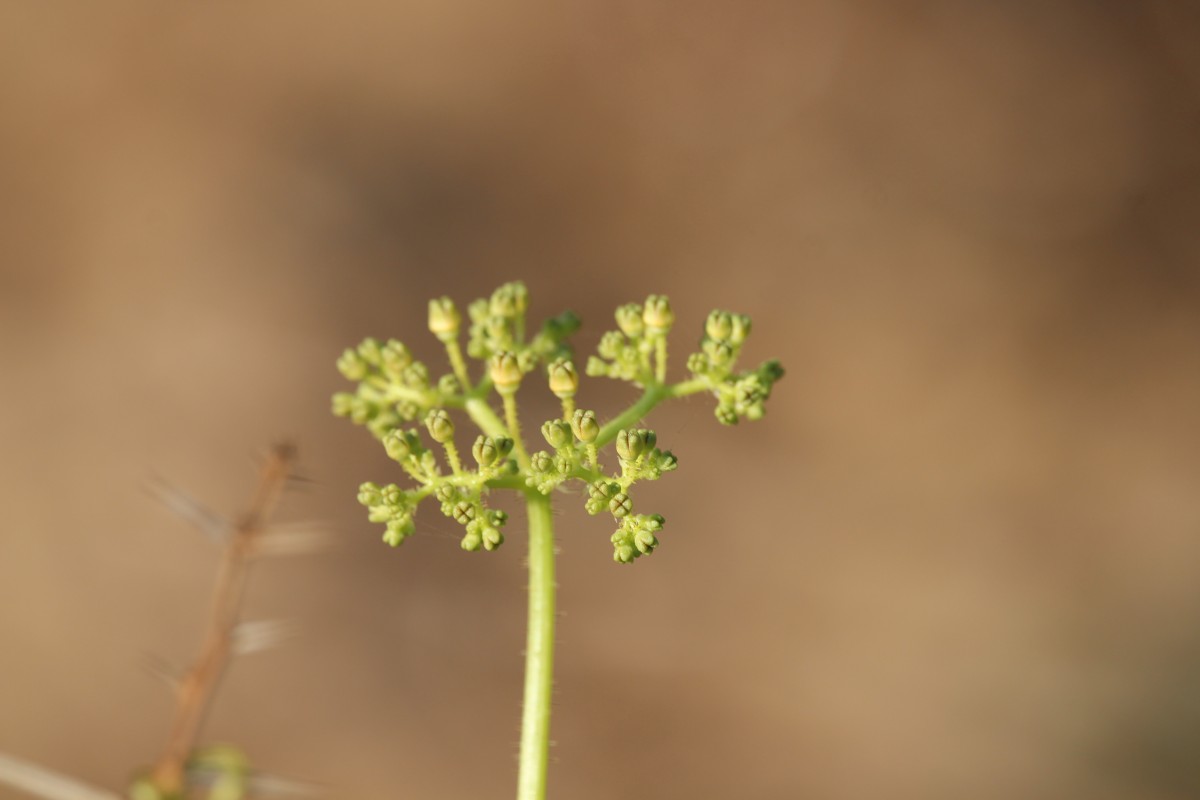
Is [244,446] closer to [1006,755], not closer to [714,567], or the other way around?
[714,567]

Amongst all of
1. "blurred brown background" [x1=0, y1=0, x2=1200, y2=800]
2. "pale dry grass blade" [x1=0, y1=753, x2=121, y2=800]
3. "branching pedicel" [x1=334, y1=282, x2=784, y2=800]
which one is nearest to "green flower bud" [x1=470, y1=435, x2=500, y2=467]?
"branching pedicel" [x1=334, y1=282, x2=784, y2=800]

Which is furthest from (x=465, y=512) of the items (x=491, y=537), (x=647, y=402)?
(x=647, y=402)

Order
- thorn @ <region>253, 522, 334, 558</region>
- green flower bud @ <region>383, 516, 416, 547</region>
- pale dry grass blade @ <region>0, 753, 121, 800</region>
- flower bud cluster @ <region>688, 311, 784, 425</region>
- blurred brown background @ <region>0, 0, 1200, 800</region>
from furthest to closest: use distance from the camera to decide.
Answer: blurred brown background @ <region>0, 0, 1200, 800</region> < flower bud cluster @ <region>688, 311, 784, 425</region> < green flower bud @ <region>383, 516, 416, 547</region> < thorn @ <region>253, 522, 334, 558</region> < pale dry grass blade @ <region>0, 753, 121, 800</region>

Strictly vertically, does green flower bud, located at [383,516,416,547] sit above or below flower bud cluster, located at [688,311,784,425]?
below

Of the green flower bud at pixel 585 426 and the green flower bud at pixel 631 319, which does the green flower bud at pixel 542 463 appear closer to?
the green flower bud at pixel 585 426

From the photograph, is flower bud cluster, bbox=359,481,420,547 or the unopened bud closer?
flower bud cluster, bbox=359,481,420,547

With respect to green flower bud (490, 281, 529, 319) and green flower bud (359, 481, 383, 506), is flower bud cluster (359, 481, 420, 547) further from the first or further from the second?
green flower bud (490, 281, 529, 319)

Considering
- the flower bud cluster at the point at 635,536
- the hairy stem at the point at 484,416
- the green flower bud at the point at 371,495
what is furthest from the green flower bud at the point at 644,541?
the green flower bud at the point at 371,495
